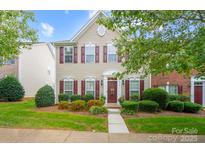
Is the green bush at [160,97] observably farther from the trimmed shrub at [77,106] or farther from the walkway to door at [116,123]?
the trimmed shrub at [77,106]

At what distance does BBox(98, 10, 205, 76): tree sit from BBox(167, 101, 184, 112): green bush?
19.4ft

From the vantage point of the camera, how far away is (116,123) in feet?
33.4

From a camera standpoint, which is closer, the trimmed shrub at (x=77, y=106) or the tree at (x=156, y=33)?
the tree at (x=156, y=33)

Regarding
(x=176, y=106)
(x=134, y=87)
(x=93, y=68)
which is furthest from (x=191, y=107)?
(x=93, y=68)

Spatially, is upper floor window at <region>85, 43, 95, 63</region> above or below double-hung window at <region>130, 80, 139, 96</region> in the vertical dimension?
above

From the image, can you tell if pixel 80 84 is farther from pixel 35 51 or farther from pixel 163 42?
pixel 163 42

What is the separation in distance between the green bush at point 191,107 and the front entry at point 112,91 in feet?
14.3

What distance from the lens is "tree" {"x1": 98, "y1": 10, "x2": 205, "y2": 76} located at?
703 cm

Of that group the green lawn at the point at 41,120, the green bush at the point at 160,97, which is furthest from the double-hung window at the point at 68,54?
the green bush at the point at 160,97

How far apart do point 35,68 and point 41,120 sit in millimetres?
5058

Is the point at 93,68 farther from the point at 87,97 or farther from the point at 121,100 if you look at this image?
the point at 121,100

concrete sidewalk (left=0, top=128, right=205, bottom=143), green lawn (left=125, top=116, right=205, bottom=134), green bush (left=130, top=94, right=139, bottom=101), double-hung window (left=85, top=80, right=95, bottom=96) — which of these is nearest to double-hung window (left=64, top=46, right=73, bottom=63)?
double-hung window (left=85, top=80, right=95, bottom=96)

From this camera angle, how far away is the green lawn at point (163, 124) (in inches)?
361

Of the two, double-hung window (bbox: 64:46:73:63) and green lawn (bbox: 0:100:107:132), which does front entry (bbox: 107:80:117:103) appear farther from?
green lawn (bbox: 0:100:107:132)
